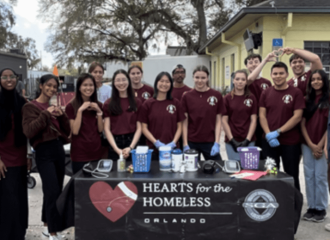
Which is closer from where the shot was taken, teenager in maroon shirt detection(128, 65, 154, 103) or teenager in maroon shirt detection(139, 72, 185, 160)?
teenager in maroon shirt detection(139, 72, 185, 160)

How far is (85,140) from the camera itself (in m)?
3.88

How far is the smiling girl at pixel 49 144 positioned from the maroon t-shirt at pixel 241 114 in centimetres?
208

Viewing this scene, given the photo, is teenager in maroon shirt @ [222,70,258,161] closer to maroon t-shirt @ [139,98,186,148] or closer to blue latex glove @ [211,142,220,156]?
blue latex glove @ [211,142,220,156]

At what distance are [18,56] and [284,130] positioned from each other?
23163 millimetres

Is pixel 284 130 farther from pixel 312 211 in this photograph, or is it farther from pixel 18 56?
pixel 18 56

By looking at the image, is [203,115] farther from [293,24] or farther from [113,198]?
[293,24]

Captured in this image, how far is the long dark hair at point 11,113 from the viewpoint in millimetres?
3426

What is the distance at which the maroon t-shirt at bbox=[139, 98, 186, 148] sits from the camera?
13.6 feet

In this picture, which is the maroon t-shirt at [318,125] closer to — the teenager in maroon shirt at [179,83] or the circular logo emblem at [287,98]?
the circular logo emblem at [287,98]

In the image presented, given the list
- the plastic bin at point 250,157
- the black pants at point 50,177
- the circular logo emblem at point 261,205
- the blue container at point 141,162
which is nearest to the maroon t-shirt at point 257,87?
the plastic bin at point 250,157

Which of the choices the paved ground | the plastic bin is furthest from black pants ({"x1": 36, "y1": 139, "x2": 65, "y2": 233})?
the plastic bin

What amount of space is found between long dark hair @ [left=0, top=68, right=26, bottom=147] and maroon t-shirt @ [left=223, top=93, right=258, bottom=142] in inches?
96.0

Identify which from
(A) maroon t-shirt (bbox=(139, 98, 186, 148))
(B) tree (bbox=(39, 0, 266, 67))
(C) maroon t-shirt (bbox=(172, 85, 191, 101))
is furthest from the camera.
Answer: (B) tree (bbox=(39, 0, 266, 67))

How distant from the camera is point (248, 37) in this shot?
1064 cm
